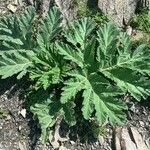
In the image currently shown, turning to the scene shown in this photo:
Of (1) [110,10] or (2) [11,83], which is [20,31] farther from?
(1) [110,10]

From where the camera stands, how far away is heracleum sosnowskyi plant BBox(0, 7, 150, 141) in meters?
5.28

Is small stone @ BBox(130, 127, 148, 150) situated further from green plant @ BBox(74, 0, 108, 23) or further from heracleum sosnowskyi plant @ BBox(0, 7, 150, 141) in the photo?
green plant @ BBox(74, 0, 108, 23)

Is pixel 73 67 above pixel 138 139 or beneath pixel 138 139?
above

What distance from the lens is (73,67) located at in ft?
18.5

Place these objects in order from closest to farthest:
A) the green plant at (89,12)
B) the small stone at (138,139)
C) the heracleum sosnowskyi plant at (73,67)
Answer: the heracleum sosnowskyi plant at (73,67) < the small stone at (138,139) < the green plant at (89,12)

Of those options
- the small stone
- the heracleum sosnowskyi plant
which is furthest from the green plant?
the small stone

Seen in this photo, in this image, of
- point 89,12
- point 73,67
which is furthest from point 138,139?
point 89,12

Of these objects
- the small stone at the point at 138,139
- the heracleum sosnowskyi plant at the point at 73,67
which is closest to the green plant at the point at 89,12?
the heracleum sosnowskyi plant at the point at 73,67

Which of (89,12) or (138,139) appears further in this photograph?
(89,12)

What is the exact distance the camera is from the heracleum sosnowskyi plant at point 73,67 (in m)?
5.28

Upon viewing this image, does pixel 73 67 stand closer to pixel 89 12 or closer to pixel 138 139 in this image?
pixel 89 12

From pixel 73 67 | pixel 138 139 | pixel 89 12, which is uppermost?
pixel 89 12

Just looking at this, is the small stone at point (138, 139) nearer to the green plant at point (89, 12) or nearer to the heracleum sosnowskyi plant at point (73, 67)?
the heracleum sosnowskyi plant at point (73, 67)

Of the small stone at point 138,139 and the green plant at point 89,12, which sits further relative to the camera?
the green plant at point 89,12
